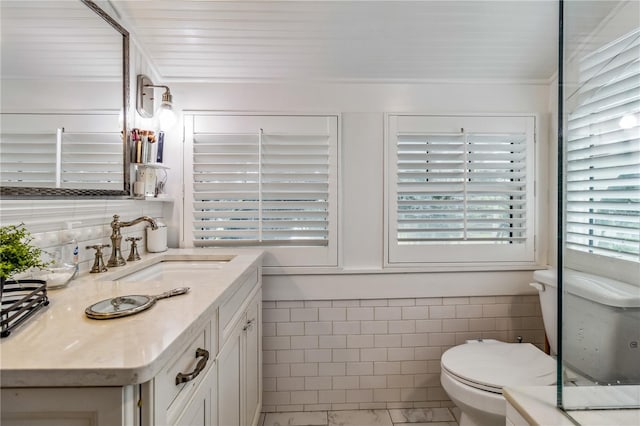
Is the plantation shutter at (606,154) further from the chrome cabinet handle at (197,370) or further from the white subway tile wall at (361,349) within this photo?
the white subway tile wall at (361,349)

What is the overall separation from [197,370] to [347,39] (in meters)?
1.70

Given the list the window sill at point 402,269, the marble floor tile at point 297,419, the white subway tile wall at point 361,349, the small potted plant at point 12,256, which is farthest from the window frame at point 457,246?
the small potted plant at point 12,256

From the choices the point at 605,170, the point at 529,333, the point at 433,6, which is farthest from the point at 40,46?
the point at 529,333

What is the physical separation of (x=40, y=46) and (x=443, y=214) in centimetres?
204

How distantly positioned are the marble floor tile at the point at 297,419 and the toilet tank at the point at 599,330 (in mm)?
1476

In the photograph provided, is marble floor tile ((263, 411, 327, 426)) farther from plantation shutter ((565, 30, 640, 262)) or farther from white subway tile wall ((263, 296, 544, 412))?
plantation shutter ((565, 30, 640, 262))

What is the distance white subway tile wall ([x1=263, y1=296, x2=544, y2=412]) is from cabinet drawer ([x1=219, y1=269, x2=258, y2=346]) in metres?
0.55

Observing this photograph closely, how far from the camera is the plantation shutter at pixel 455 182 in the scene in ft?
6.87

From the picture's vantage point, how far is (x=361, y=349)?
2.12m

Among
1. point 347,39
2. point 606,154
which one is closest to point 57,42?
point 347,39

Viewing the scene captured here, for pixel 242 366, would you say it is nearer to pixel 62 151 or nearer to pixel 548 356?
pixel 62 151

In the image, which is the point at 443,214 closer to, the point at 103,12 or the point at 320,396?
the point at 320,396

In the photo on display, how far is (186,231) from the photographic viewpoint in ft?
6.75

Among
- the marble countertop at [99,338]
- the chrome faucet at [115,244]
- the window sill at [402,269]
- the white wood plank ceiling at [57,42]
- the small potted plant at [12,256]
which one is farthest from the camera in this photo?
the window sill at [402,269]
